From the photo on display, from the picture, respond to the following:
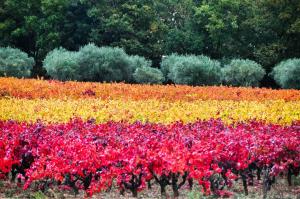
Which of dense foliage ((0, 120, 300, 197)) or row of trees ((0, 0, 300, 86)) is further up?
row of trees ((0, 0, 300, 86))

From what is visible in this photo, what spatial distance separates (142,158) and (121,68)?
22397 mm

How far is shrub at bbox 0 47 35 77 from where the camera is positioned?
1123 inches

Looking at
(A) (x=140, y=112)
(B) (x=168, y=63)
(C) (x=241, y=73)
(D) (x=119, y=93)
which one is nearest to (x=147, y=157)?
(A) (x=140, y=112)

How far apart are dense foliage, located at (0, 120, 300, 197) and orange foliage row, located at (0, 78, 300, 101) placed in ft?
28.9

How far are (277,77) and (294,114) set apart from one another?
18253 millimetres

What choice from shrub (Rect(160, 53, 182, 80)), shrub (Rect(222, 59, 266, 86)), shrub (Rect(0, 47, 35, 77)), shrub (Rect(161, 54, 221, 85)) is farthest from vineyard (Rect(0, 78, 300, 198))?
shrub (Rect(160, 53, 182, 80))

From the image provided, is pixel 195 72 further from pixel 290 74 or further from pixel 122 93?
pixel 122 93

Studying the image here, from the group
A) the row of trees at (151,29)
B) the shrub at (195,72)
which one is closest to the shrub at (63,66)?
the shrub at (195,72)

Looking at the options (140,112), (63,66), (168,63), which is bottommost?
(140,112)

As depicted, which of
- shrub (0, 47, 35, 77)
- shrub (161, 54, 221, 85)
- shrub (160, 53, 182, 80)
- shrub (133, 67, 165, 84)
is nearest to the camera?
shrub (0, 47, 35, 77)

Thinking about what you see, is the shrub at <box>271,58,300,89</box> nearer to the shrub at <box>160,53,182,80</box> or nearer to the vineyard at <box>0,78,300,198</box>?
the shrub at <box>160,53,182,80</box>

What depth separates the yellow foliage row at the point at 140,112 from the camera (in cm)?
1246

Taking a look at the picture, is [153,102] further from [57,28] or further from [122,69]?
[57,28]

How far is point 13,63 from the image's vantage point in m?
28.6
